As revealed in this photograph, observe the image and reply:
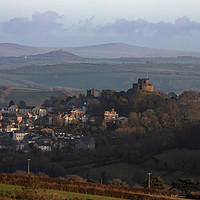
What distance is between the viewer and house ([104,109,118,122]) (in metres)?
77.9

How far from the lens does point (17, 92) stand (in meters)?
156

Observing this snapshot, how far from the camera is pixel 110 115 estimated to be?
79.5 metres

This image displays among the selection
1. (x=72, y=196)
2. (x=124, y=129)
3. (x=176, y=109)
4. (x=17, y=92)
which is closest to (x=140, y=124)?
(x=124, y=129)

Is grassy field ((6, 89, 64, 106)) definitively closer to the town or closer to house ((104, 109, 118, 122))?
the town

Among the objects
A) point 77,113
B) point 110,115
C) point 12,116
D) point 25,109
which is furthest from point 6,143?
point 25,109

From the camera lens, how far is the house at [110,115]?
255 feet

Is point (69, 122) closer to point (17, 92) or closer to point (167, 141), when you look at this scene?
point (167, 141)

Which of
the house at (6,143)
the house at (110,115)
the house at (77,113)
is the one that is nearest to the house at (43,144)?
the house at (6,143)

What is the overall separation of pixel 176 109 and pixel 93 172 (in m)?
31.2

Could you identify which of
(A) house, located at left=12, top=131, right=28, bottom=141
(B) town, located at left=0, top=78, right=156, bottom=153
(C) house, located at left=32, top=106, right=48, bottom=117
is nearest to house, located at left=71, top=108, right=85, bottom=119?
(B) town, located at left=0, top=78, right=156, bottom=153

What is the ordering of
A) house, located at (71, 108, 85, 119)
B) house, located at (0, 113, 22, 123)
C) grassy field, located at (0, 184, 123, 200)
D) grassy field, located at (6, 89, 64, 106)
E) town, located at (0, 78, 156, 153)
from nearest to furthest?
1. grassy field, located at (0, 184, 123, 200)
2. town, located at (0, 78, 156, 153)
3. house, located at (71, 108, 85, 119)
4. house, located at (0, 113, 22, 123)
5. grassy field, located at (6, 89, 64, 106)

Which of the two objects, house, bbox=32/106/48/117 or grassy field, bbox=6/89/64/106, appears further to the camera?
grassy field, bbox=6/89/64/106

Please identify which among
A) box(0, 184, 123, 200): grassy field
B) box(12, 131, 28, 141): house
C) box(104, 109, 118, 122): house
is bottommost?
box(12, 131, 28, 141): house

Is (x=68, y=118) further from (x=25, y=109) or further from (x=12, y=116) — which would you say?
(x=25, y=109)
